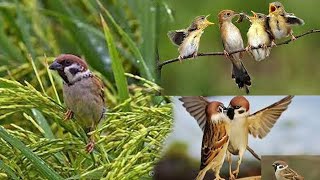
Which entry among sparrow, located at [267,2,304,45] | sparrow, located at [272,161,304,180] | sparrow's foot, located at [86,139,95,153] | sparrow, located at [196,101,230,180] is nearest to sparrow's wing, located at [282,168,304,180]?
sparrow, located at [272,161,304,180]

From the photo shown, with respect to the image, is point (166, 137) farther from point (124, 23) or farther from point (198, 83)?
point (124, 23)

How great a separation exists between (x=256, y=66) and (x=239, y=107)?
0.07 metres

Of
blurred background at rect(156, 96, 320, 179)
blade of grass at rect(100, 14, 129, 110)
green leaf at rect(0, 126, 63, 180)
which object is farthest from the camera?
blade of grass at rect(100, 14, 129, 110)

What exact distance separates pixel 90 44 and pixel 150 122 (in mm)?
448

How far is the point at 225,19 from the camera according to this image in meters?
1.74

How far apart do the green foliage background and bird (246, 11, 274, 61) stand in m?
0.20

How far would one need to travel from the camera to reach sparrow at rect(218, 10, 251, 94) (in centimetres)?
173

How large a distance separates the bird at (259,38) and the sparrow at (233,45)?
0.02 metres

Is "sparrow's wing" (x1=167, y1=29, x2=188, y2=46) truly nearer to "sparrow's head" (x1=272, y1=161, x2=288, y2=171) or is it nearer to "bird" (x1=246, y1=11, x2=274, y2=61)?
"bird" (x1=246, y1=11, x2=274, y2=61)

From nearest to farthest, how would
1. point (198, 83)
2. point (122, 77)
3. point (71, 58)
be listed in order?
point (198, 83) → point (71, 58) → point (122, 77)

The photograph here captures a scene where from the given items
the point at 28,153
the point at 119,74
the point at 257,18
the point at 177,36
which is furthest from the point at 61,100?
the point at 257,18

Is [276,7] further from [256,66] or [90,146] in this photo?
[90,146]

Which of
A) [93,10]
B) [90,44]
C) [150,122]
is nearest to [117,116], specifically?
[150,122]

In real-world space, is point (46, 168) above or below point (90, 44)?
below
